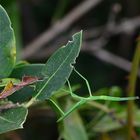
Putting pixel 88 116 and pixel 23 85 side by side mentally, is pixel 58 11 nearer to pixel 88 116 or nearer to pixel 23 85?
pixel 88 116

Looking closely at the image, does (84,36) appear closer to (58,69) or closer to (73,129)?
(73,129)

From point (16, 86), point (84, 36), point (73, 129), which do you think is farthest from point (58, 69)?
point (84, 36)

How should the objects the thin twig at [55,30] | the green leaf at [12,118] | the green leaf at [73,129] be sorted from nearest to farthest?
the green leaf at [12,118] → the green leaf at [73,129] → the thin twig at [55,30]

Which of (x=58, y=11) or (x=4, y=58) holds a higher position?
(x=4, y=58)

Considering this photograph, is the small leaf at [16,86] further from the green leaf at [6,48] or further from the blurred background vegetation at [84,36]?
the blurred background vegetation at [84,36]

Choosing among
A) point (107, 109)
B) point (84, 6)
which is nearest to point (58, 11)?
point (84, 6)

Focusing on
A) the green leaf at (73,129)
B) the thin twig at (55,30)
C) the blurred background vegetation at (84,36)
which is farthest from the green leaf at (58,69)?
the thin twig at (55,30)

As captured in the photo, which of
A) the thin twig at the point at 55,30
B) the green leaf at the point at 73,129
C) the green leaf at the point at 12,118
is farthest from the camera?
the thin twig at the point at 55,30
